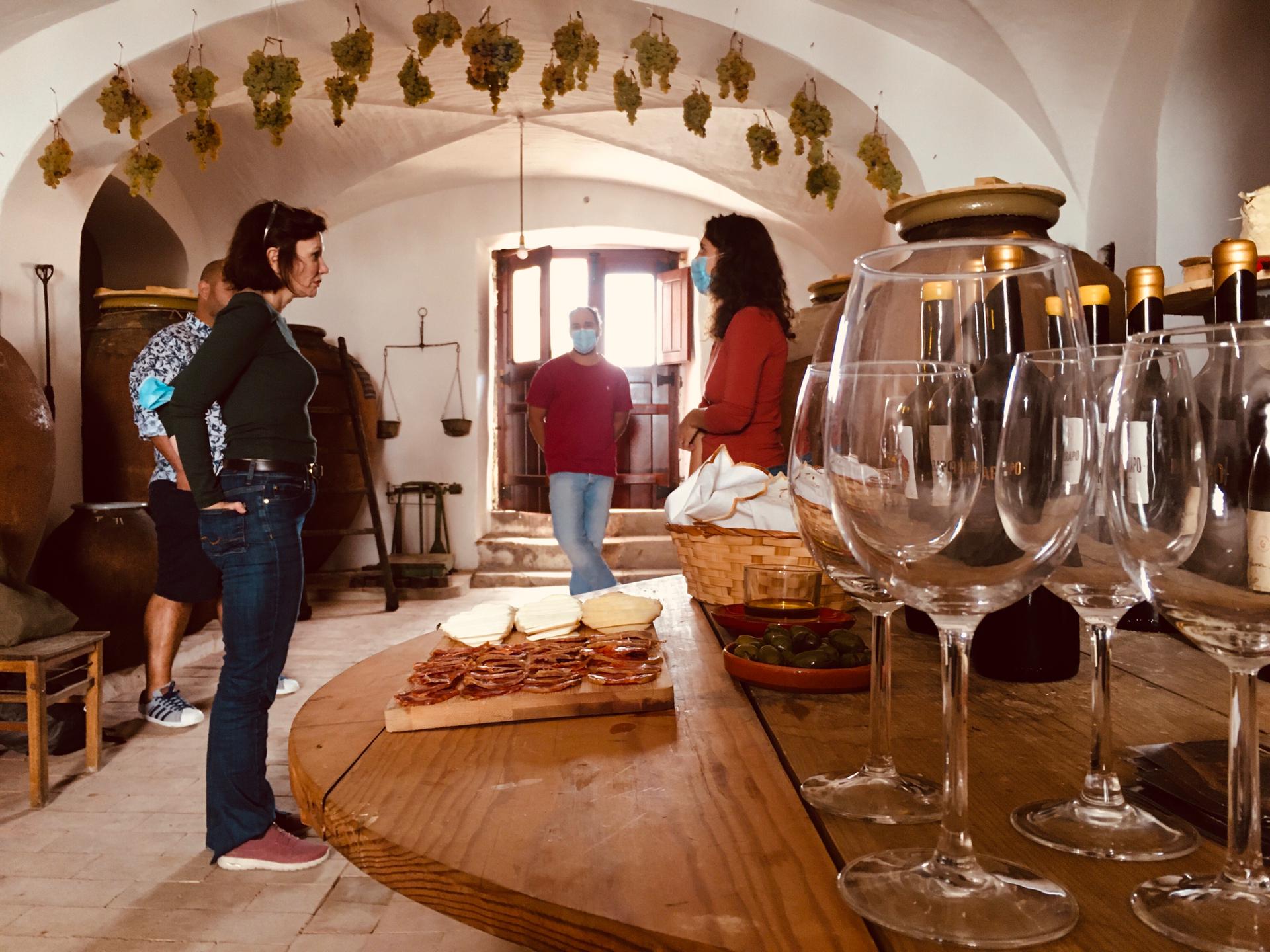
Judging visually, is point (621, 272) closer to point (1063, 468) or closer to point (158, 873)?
point (158, 873)

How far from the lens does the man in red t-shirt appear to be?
14.5 ft

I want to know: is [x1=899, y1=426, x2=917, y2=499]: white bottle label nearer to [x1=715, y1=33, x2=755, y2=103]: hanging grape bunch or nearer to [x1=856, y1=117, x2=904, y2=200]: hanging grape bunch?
[x1=715, y1=33, x2=755, y2=103]: hanging grape bunch

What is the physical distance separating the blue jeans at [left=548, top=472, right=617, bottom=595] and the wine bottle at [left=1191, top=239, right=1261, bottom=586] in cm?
394

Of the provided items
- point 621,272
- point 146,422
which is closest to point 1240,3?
point 146,422

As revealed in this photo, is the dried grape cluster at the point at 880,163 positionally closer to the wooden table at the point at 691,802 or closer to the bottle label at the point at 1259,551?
the wooden table at the point at 691,802

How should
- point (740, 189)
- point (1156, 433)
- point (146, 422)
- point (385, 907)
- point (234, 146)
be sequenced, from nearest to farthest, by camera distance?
point (1156, 433)
point (385, 907)
point (146, 422)
point (234, 146)
point (740, 189)

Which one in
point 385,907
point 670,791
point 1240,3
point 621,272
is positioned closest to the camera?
point 670,791

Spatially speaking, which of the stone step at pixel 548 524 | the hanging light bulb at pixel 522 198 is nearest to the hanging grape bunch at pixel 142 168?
the hanging light bulb at pixel 522 198

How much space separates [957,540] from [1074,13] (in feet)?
12.4

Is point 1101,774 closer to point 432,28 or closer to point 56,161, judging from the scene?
point 432,28

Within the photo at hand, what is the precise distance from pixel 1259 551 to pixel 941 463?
135 millimetres

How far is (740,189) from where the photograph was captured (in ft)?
22.5

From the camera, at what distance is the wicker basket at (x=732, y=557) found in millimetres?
1285

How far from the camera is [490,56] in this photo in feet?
10.6
